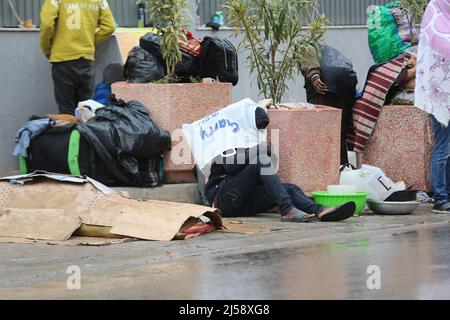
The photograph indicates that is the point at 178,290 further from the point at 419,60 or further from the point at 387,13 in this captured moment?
the point at 387,13

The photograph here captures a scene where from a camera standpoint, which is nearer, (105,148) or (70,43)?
(105,148)

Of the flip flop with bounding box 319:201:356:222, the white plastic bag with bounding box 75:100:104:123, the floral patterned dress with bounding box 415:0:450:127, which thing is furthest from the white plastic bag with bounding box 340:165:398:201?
the white plastic bag with bounding box 75:100:104:123

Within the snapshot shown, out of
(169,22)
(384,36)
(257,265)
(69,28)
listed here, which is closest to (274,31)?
(169,22)

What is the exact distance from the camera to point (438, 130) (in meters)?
10.5

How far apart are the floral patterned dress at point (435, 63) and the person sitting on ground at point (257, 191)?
1411mm

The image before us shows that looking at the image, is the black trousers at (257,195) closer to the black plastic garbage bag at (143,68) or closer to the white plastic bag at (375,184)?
the white plastic bag at (375,184)

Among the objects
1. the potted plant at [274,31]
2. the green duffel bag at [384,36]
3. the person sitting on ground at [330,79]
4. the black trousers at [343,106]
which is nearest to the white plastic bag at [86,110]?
the potted plant at [274,31]

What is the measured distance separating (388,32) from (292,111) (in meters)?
1.92

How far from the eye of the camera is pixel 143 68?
11.2m

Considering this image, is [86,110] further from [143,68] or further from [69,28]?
[69,28]

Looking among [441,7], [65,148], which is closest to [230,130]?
[65,148]

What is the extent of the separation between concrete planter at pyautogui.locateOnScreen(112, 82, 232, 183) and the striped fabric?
1.48m
